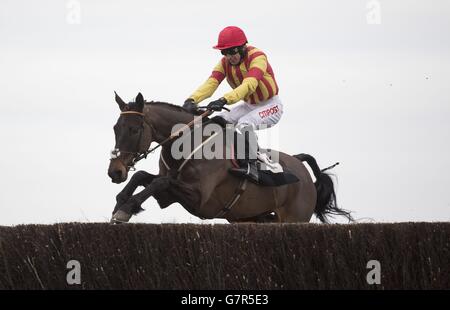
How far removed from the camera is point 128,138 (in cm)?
1178

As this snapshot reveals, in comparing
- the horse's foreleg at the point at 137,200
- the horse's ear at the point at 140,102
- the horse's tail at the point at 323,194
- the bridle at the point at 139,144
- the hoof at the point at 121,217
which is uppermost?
the horse's ear at the point at 140,102

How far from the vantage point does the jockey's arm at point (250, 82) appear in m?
12.5

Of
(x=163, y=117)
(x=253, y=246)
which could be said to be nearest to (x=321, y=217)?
(x=163, y=117)

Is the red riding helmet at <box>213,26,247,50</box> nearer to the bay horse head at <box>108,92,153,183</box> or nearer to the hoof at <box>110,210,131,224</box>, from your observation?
the bay horse head at <box>108,92,153,183</box>

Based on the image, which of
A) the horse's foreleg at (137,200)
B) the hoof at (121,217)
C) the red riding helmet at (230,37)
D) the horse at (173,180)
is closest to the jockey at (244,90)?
the red riding helmet at (230,37)

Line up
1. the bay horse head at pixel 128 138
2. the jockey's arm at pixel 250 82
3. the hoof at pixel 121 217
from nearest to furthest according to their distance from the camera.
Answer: the hoof at pixel 121 217
the bay horse head at pixel 128 138
the jockey's arm at pixel 250 82

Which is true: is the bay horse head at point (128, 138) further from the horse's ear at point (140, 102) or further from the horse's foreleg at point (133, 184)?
the horse's foreleg at point (133, 184)

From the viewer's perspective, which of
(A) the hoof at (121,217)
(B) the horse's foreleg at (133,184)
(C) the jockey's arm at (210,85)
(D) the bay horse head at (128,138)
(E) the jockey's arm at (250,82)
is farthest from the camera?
(C) the jockey's arm at (210,85)

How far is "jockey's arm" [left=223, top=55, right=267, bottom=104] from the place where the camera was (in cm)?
1252

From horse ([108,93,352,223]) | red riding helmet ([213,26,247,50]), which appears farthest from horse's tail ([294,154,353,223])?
red riding helmet ([213,26,247,50])

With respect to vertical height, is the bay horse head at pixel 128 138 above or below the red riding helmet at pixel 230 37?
below

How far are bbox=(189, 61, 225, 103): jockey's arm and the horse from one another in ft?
2.45

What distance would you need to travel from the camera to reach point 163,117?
483 inches
